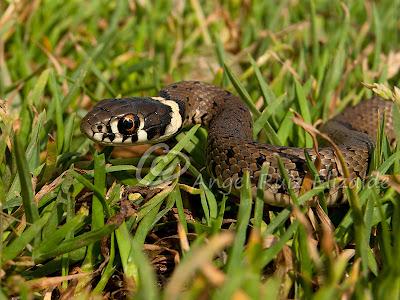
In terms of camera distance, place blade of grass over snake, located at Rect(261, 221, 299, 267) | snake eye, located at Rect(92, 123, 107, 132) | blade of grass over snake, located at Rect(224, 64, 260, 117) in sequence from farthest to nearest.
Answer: blade of grass over snake, located at Rect(224, 64, 260, 117) < snake eye, located at Rect(92, 123, 107, 132) < blade of grass over snake, located at Rect(261, 221, 299, 267)

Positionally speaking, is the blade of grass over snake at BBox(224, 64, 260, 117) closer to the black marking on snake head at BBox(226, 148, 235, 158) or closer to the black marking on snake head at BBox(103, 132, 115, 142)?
the black marking on snake head at BBox(226, 148, 235, 158)

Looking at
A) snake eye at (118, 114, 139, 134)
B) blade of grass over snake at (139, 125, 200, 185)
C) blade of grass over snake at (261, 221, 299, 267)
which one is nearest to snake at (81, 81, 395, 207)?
snake eye at (118, 114, 139, 134)

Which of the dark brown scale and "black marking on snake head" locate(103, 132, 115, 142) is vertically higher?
"black marking on snake head" locate(103, 132, 115, 142)

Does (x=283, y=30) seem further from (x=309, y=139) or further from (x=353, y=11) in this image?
(x=309, y=139)

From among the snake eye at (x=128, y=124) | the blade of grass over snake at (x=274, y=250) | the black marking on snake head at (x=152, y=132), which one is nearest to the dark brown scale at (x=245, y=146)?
the black marking on snake head at (x=152, y=132)

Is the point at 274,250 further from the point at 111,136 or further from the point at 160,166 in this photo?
the point at 111,136

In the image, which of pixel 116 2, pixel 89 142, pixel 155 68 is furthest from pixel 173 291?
pixel 116 2
